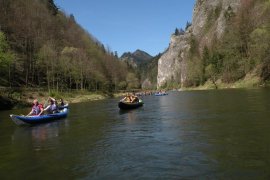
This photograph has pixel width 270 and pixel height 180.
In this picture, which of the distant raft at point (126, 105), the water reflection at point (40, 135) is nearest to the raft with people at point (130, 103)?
the distant raft at point (126, 105)

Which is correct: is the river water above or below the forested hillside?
below

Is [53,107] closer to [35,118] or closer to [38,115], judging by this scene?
[38,115]

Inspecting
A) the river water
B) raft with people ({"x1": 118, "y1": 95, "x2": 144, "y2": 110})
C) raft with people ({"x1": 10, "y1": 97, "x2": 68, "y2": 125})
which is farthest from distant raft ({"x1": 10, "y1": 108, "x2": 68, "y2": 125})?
raft with people ({"x1": 118, "y1": 95, "x2": 144, "y2": 110})

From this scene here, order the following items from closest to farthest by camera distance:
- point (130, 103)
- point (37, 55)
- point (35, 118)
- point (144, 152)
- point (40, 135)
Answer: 1. point (144, 152)
2. point (40, 135)
3. point (35, 118)
4. point (130, 103)
5. point (37, 55)

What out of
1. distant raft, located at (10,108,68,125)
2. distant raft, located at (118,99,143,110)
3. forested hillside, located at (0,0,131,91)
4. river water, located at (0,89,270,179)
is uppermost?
forested hillside, located at (0,0,131,91)

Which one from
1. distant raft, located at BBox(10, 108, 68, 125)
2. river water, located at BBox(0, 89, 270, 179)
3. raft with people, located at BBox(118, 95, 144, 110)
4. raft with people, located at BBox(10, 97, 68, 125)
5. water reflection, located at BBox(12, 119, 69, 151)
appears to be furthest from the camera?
raft with people, located at BBox(118, 95, 144, 110)

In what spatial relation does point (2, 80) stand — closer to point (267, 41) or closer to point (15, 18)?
point (15, 18)

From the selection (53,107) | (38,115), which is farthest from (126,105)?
(38,115)

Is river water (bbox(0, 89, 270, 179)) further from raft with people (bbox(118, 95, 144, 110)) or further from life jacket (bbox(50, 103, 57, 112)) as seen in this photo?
raft with people (bbox(118, 95, 144, 110))

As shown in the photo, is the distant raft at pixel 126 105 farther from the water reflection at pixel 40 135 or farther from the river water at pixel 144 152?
the river water at pixel 144 152

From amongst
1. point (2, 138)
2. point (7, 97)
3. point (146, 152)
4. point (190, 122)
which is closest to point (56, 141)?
point (2, 138)

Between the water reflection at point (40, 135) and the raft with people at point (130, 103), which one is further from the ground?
the raft with people at point (130, 103)

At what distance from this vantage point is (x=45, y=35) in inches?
4242

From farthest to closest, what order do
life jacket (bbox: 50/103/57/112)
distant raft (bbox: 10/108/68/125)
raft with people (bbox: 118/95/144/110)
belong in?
1. raft with people (bbox: 118/95/144/110)
2. life jacket (bbox: 50/103/57/112)
3. distant raft (bbox: 10/108/68/125)
